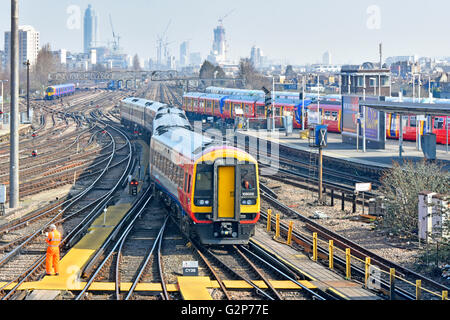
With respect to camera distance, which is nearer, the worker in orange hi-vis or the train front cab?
the worker in orange hi-vis

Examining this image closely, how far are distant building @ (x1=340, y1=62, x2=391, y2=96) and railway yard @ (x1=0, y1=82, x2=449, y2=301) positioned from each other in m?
14.5

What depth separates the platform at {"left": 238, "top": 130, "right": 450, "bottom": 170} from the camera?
100 feet

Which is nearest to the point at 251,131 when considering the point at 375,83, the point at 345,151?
the point at 375,83

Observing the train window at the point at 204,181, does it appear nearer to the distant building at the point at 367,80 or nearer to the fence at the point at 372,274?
the fence at the point at 372,274

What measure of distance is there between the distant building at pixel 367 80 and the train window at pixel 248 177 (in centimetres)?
2933

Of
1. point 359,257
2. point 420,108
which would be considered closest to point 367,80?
point 420,108

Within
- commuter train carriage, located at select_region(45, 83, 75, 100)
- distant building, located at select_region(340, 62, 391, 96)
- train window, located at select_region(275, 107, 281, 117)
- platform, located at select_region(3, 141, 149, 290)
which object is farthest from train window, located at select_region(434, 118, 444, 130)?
commuter train carriage, located at select_region(45, 83, 75, 100)

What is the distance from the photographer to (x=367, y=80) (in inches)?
1806

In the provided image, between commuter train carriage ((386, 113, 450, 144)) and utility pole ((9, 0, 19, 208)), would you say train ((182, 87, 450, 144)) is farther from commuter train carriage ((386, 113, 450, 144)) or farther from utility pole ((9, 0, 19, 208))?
utility pole ((9, 0, 19, 208))

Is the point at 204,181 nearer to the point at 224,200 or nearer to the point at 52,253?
the point at 224,200

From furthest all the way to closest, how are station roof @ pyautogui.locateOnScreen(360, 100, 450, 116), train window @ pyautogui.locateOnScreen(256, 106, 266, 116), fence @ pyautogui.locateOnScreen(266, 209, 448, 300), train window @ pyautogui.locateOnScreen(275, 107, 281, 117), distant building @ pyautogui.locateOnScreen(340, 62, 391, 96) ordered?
1. train window @ pyautogui.locateOnScreen(256, 106, 266, 116)
2. train window @ pyautogui.locateOnScreen(275, 107, 281, 117)
3. distant building @ pyautogui.locateOnScreen(340, 62, 391, 96)
4. station roof @ pyautogui.locateOnScreen(360, 100, 450, 116)
5. fence @ pyautogui.locateOnScreen(266, 209, 448, 300)

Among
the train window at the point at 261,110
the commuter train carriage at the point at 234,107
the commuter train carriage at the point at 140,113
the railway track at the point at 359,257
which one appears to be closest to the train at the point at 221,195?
the railway track at the point at 359,257

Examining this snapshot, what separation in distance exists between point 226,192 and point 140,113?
30.3m

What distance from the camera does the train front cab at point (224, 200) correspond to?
614 inches
